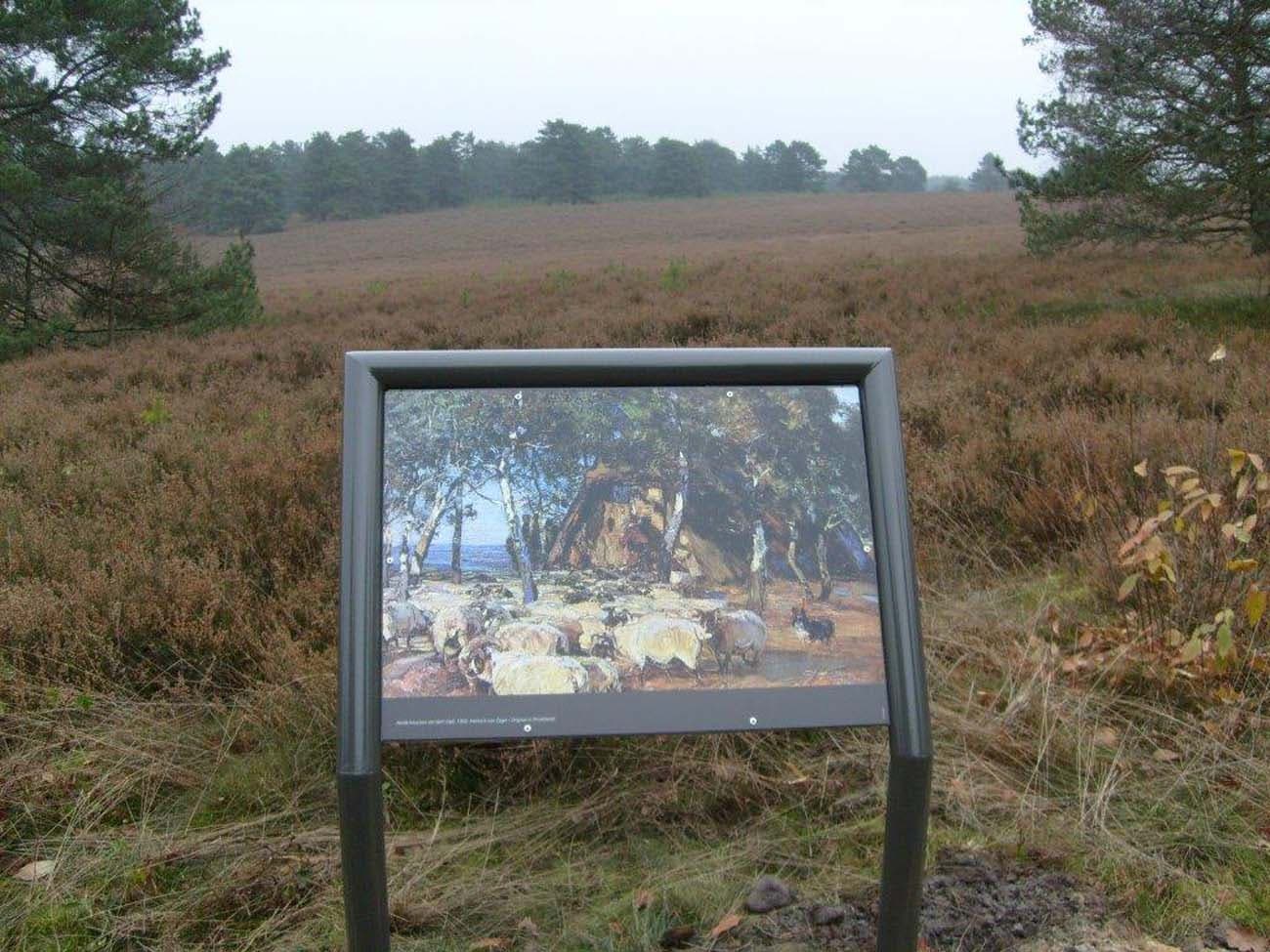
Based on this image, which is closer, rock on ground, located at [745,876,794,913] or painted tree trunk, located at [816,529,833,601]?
painted tree trunk, located at [816,529,833,601]

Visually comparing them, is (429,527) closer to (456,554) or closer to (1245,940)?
(456,554)

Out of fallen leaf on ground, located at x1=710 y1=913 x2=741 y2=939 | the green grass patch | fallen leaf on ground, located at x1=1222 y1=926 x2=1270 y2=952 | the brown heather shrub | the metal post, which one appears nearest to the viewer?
the metal post

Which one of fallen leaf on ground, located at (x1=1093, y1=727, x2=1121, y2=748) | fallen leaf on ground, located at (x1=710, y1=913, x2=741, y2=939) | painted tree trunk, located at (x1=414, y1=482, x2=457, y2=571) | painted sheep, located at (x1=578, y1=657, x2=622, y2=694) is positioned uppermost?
painted tree trunk, located at (x1=414, y1=482, x2=457, y2=571)

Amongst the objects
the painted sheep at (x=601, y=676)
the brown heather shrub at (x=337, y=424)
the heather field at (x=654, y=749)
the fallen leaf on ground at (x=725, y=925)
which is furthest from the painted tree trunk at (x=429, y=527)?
the brown heather shrub at (x=337, y=424)

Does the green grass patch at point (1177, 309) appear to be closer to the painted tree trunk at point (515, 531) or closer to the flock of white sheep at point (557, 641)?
the flock of white sheep at point (557, 641)

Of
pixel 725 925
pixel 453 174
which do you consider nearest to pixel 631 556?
pixel 725 925

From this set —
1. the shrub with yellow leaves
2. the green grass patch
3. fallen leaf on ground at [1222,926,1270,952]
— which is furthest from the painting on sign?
the green grass patch

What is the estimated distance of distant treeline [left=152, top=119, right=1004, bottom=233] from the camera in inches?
2458

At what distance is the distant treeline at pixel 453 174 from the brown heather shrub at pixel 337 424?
48441 mm

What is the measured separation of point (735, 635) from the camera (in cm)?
203

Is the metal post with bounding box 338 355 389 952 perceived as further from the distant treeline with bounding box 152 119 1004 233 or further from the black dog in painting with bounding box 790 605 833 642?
the distant treeline with bounding box 152 119 1004 233

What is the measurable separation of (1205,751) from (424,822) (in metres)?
2.15

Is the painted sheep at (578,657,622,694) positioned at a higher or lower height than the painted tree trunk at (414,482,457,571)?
lower

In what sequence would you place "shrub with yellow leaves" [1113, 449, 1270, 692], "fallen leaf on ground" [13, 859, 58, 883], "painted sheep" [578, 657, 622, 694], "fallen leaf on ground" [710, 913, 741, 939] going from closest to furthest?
1. "painted sheep" [578, 657, 622, 694]
2. "fallen leaf on ground" [710, 913, 741, 939]
3. "fallen leaf on ground" [13, 859, 58, 883]
4. "shrub with yellow leaves" [1113, 449, 1270, 692]
